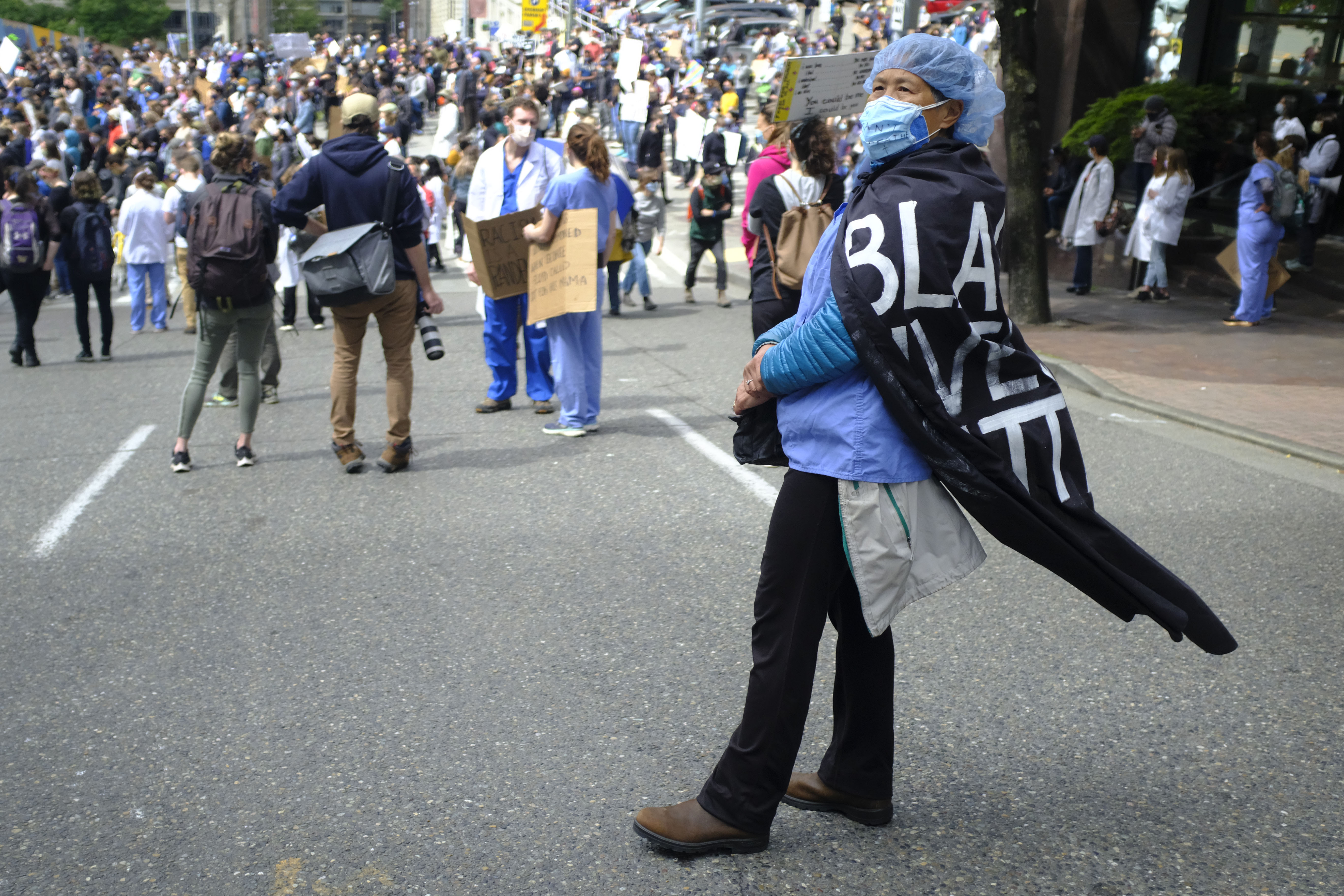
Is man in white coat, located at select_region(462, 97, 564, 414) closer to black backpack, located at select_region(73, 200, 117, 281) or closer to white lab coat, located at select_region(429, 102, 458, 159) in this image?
black backpack, located at select_region(73, 200, 117, 281)

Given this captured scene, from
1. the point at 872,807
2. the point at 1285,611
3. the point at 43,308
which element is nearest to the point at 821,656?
the point at 872,807

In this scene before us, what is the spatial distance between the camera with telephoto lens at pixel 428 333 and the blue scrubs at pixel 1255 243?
9022mm

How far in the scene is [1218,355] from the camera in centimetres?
1085

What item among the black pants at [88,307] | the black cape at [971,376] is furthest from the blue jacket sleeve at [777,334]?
the black pants at [88,307]

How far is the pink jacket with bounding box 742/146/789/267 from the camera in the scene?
6.61 metres

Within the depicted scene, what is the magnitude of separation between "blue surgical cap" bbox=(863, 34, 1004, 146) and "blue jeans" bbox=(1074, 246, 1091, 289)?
42.6 feet

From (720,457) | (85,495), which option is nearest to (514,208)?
(720,457)

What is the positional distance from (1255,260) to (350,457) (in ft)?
31.6

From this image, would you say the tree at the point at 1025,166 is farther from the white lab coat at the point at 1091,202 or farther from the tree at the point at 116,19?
the tree at the point at 116,19

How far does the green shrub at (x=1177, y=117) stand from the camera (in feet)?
51.5

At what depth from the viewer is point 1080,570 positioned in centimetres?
269

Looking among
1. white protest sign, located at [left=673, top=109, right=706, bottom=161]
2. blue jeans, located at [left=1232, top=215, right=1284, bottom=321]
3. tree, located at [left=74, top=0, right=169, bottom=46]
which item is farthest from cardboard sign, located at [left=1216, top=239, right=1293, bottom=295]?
tree, located at [left=74, top=0, right=169, bottom=46]

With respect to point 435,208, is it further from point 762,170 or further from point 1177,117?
point 762,170

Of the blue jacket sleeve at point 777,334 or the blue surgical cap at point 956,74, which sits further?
the blue jacket sleeve at point 777,334
